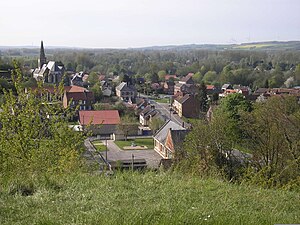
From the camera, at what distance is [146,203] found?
5.08m

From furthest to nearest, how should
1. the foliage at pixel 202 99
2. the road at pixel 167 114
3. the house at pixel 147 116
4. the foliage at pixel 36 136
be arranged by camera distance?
1. the foliage at pixel 202 99
2. the road at pixel 167 114
3. the house at pixel 147 116
4. the foliage at pixel 36 136

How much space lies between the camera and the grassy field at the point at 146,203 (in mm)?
4387

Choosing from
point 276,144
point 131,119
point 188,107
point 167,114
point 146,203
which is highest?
point 146,203

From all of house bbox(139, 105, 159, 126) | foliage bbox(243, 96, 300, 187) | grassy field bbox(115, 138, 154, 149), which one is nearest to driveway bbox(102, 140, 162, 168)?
grassy field bbox(115, 138, 154, 149)

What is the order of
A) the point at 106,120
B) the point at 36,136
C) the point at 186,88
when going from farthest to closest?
the point at 186,88, the point at 106,120, the point at 36,136

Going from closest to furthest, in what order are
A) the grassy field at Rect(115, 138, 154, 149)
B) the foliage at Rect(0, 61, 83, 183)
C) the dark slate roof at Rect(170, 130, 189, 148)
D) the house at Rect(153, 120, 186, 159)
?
the foliage at Rect(0, 61, 83, 183), the dark slate roof at Rect(170, 130, 189, 148), the house at Rect(153, 120, 186, 159), the grassy field at Rect(115, 138, 154, 149)

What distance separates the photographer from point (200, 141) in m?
15.1

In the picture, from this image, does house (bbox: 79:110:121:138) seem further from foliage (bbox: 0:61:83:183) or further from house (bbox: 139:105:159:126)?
foliage (bbox: 0:61:83:183)

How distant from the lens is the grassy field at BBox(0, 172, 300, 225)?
439 centimetres

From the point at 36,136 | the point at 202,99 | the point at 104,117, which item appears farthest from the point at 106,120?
the point at 36,136

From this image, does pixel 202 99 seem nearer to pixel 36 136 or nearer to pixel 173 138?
pixel 173 138

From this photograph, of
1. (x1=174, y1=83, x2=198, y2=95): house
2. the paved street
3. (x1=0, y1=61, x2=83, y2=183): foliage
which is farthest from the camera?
(x1=174, y1=83, x2=198, y2=95): house

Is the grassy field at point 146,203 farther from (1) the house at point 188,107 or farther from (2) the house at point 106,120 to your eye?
(1) the house at point 188,107

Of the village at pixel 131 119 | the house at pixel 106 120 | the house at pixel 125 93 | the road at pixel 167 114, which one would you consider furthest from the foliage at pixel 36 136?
the house at pixel 125 93
